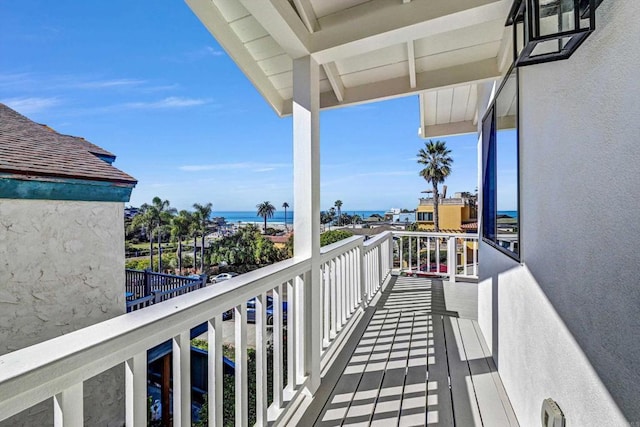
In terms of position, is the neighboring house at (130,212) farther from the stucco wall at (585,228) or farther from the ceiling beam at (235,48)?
the stucco wall at (585,228)

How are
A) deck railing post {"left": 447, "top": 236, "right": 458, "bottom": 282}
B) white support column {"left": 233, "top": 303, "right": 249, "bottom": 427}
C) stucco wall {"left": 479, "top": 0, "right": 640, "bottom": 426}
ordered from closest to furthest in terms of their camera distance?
stucco wall {"left": 479, "top": 0, "right": 640, "bottom": 426} < white support column {"left": 233, "top": 303, "right": 249, "bottom": 427} < deck railing post {"left": 447, "top": 236, "right": 458, "bottom": 282}

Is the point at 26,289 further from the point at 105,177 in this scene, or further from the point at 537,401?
the point at 537,401

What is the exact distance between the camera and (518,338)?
193cm

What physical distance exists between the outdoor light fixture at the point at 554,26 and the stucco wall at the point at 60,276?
10.4ft

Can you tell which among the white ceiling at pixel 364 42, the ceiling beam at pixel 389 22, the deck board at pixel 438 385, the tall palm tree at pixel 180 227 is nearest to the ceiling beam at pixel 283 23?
the white ceiling at pixel 364 42

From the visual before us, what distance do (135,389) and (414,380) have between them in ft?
6.83

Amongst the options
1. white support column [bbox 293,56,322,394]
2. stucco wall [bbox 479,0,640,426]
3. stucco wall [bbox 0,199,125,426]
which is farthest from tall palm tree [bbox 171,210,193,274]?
stucco wall [bbox 479,0,640,426]

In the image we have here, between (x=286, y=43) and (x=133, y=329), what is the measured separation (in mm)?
1887

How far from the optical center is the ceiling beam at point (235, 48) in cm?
215

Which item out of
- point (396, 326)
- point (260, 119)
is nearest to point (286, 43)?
point (396, 326)

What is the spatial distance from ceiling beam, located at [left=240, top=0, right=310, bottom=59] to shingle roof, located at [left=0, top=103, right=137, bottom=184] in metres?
1.85

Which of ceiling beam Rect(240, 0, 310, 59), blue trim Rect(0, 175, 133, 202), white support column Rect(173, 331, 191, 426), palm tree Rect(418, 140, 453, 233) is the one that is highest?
palm tree Rect(418, 140, 453, 233)

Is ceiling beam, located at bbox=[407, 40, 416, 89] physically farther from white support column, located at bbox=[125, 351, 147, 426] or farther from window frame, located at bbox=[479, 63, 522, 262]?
white support column, located at bbox=[125, 351, 147, 426]

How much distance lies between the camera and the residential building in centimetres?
88
